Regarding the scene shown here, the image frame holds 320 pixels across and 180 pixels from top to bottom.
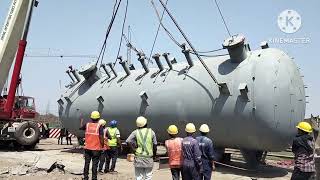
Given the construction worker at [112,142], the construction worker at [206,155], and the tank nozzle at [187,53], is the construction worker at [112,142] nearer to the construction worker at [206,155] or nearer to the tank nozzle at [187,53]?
the tank nozzle at [187,53]

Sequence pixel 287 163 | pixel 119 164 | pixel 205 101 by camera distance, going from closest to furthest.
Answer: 1. pixel 205 101
2. pixel 119 164
3. pixel 287 163

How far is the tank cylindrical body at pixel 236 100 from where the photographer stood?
37.3ft

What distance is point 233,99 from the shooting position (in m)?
11.8

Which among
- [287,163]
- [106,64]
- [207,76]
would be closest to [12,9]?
[106,64]

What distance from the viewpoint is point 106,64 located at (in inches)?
696

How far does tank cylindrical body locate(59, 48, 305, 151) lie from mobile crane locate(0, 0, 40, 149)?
5.03 m

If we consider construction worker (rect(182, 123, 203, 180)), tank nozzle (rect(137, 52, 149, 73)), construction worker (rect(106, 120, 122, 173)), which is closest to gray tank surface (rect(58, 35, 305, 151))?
tank nozzle (rect(137, 52, 149, 73))

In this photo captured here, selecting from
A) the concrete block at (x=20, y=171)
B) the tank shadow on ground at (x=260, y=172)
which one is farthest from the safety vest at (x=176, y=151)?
the concrete block at (x=20, y=171)

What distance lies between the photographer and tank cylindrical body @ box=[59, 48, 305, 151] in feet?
37.3

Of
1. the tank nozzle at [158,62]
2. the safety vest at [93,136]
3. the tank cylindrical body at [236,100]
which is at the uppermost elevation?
the tank nozzle at [158,62]

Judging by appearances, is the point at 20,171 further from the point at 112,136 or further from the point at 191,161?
the point at 191,161

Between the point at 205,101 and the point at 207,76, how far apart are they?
31.7 inches

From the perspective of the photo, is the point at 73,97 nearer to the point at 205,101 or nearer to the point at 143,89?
the point at 143,89

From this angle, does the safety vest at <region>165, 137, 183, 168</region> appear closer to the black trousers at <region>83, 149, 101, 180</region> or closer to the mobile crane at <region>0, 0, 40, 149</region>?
the black trousers at <region>83, 149, 101, 180</region>
